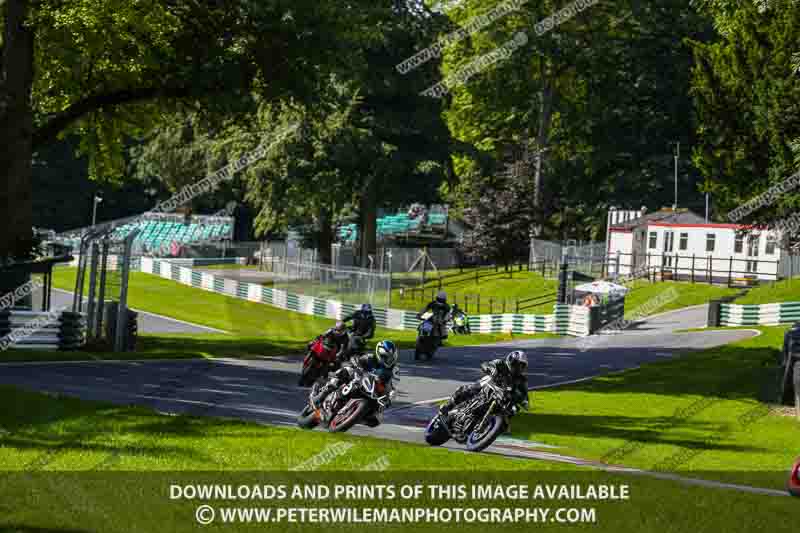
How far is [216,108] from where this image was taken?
29938 mm

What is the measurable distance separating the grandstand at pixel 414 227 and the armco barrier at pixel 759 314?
140 ft

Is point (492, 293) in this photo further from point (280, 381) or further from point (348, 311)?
point (280, 381)

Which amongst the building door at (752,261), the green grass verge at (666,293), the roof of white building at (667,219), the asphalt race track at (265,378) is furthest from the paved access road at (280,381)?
the roof of white building at (667,219)

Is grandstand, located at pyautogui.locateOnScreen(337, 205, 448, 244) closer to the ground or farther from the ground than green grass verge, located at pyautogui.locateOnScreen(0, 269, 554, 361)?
farther from the ground

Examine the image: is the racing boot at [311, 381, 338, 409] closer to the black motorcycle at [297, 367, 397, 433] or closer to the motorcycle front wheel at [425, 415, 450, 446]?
the black motorcycle at [297, 367, 397, 433]

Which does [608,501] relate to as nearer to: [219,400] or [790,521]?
[790,521]

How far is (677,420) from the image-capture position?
20.8 meters

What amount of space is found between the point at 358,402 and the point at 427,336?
14913mm

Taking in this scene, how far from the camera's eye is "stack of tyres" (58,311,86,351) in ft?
85.3

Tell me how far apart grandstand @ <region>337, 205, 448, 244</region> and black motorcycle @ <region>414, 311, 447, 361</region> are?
53.4m

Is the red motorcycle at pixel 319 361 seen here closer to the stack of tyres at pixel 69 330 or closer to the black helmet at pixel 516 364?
the stack of tyres at pixel 69 330

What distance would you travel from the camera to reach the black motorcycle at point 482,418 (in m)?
14.4

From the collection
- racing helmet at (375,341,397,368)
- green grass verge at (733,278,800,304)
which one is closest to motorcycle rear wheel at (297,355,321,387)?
racing helmet at (375,341,397,368)

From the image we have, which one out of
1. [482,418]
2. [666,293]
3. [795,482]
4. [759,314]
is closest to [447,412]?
[482,418]
